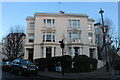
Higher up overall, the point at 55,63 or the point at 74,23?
the point at 74,23

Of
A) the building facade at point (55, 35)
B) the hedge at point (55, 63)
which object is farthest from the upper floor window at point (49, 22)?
the hedge at point (55, 63)

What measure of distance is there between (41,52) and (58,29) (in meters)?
6.27

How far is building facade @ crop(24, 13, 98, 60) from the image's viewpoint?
107ft

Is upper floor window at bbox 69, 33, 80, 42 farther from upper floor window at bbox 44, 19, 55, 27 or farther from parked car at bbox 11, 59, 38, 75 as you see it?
parked car at bbox 11, 59, 38, 75

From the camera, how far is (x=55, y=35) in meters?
33.6

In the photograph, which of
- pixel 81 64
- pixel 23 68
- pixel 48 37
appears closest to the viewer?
pixel 23 68

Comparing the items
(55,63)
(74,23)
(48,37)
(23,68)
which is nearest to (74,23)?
(74,23)

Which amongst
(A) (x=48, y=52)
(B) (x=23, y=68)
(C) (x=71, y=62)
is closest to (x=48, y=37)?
(A) (x=48, y=52)

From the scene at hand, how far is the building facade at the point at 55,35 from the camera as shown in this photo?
3275cm

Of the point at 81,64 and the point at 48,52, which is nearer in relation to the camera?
the point at 81,64

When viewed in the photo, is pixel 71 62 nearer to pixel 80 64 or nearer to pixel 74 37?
pixel 80 64

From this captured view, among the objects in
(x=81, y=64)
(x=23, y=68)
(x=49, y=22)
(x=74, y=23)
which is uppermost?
(x=49, y=22)

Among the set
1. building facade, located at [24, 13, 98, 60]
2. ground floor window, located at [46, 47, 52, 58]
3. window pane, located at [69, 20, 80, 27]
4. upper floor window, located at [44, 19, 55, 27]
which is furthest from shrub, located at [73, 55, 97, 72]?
upper floor window, located at [44, 19, 55, 27]

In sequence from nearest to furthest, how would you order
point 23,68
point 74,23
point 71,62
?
point 23,68
point 71,62
point 74,23
